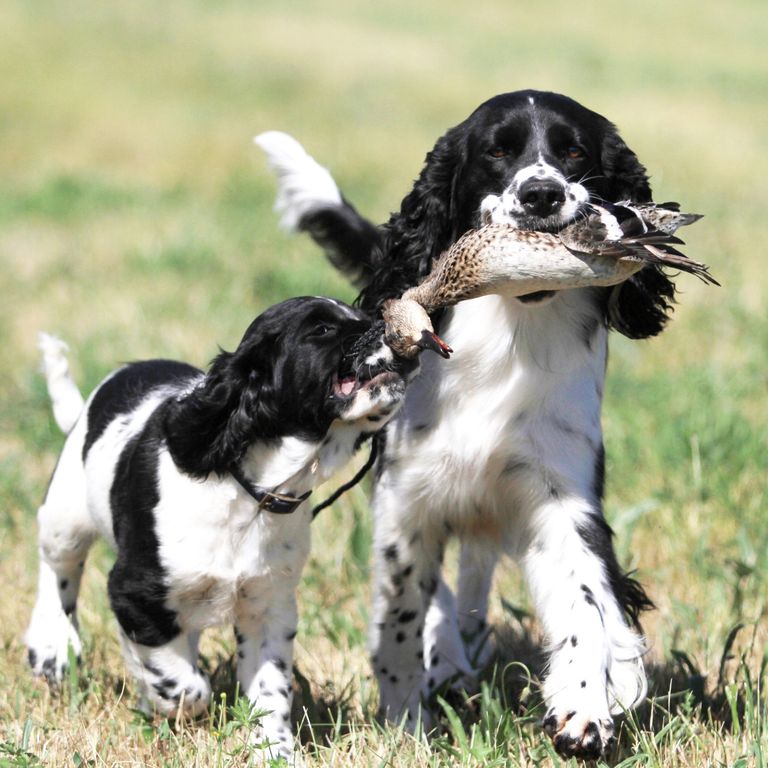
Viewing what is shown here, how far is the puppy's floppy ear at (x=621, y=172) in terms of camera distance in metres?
3.84

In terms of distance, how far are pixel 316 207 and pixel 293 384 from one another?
1688 mm

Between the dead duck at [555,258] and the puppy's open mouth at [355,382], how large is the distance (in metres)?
0.07

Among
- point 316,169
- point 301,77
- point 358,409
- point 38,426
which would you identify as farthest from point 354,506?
point 301,77

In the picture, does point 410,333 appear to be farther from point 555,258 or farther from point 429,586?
point 429,586

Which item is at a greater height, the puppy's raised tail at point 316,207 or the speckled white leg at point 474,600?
the puppy's raised tail at point 316,207

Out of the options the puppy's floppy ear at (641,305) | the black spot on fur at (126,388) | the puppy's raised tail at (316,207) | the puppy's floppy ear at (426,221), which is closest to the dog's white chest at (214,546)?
the black spot on fur at (126,388)

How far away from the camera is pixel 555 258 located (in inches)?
121

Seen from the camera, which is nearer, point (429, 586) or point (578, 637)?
point (578, 637)

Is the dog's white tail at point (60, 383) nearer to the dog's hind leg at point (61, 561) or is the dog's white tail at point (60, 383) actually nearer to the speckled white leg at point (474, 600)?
the dog's hind leg at point (61, 561)

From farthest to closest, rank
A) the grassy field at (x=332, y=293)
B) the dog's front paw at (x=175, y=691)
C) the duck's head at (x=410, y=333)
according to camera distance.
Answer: the grassy field at (x=332, y=293) < the dog's front paw at (x=175, y=691) < the duck's head at (x=410, y=333)

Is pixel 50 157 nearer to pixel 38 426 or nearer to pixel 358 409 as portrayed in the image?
pixel 38 426

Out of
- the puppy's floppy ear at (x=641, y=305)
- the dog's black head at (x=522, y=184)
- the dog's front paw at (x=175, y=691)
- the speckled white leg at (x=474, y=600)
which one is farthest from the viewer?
the speckled white leg at (x=474, y=600)

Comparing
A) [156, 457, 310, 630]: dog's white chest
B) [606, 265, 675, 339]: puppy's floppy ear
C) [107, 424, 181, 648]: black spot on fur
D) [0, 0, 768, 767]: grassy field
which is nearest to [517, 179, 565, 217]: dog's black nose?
[606, 265, 675, 339]: puppy's floppy ear

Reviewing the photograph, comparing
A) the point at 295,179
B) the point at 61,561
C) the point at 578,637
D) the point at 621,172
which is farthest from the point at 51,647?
the point at 621,172
